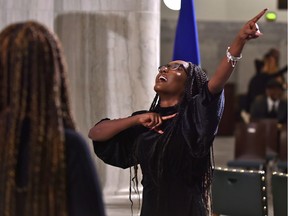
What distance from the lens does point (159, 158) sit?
13.2 ft

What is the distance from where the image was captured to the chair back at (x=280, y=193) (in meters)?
5.04

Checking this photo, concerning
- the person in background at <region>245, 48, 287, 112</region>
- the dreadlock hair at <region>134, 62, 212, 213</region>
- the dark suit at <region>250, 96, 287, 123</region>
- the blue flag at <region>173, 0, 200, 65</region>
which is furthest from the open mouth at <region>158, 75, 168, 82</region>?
the person in background at <region>245, 48, 287, 112</region>

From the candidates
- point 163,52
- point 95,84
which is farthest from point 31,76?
point 163,52

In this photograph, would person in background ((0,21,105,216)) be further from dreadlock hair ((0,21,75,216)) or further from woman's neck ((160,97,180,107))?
woman's neck ((160,97,180,107))

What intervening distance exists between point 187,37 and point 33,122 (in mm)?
2890

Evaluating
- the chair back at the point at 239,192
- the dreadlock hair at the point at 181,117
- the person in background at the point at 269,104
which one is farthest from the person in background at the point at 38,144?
the person in background at the point at 269,104

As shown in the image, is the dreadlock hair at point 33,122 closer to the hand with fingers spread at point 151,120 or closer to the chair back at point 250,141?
the hand with fingers spread at point 151,120

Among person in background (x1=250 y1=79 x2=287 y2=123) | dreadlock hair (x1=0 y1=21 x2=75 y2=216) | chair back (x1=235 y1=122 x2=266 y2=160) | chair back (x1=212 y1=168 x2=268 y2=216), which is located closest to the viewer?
dreadlock hair (x1=0 y1=21 x2=75 y2=216)

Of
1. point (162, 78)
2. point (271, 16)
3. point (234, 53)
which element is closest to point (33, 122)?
point (234, 53)

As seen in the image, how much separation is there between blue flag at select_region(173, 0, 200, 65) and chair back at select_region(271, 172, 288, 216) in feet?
2.62

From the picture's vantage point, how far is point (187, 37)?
521cm

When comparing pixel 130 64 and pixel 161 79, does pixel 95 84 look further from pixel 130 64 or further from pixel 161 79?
pixel 161 79

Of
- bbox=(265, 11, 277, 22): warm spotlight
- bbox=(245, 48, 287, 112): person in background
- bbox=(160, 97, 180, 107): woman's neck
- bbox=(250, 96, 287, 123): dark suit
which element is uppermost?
bbox=(265, 11, 277, 22): warm spotlight

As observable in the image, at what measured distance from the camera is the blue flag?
510 centimetres
